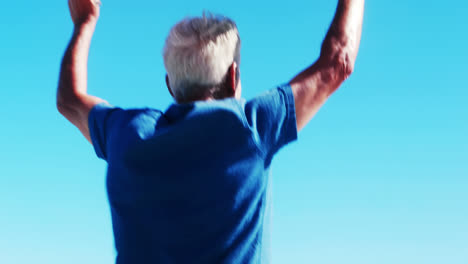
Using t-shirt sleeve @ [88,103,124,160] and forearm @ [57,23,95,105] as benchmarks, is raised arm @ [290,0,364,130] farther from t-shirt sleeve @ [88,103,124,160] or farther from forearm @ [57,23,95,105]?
forearm @ [57,23,95,105]

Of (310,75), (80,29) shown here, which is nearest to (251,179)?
(310,75)

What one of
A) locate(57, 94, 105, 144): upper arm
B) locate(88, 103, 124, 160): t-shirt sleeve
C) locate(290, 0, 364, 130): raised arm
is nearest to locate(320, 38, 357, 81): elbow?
locate(290, 0, 364, 130): raised arm

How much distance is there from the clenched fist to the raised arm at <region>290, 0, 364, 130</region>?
135cm

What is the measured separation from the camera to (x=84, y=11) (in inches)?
119

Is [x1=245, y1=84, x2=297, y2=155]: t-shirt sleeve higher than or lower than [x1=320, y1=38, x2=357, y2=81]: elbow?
lower

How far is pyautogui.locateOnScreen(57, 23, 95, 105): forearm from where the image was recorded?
2715mm

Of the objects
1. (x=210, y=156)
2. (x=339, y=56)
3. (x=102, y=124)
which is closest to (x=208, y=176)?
(x=210, y=156)

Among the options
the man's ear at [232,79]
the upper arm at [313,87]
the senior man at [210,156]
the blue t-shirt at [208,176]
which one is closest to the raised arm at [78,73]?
the senior man at [210,156]

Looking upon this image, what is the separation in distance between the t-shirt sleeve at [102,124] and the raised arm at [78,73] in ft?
0.25

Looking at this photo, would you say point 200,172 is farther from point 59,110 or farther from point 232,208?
point 59,110

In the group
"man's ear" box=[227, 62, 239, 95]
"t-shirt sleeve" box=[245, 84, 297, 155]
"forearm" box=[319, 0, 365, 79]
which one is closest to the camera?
"t-shirt sleeve" box=[245, 84, 297, 155]

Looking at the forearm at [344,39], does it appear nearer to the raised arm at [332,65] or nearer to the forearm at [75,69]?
the raised arm at [332,65]

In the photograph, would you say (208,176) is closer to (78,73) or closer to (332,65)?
(332,65)

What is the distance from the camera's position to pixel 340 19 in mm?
2301
